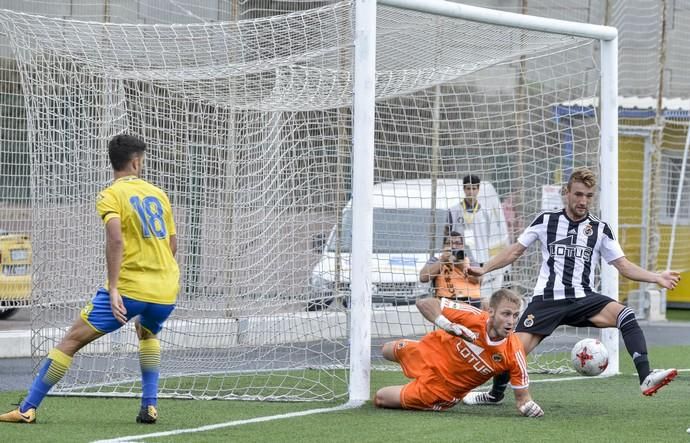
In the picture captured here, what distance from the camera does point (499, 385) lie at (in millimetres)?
8641

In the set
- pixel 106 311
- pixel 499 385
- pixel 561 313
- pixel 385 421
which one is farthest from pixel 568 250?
pixel 106 311

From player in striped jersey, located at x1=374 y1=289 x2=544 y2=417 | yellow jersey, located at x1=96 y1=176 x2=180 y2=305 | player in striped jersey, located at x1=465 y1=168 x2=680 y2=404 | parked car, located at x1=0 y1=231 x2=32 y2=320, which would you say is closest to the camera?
yellow jersey, located at x1=96 y1=176 x2=180 y2=305

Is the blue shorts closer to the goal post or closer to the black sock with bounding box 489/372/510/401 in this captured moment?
the goal post

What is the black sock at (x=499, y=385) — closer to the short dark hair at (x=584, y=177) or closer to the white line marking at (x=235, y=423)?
the white line marking at (x=235, y=423)

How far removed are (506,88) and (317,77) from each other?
3673 mm

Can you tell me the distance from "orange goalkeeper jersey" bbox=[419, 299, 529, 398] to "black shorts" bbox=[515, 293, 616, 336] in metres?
0.71

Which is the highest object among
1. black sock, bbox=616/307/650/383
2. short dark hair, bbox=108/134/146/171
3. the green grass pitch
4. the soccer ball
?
short dark hair, bbox=108/134/146/171

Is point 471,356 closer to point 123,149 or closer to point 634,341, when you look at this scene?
point 634,341

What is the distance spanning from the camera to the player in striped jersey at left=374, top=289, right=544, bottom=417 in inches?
309

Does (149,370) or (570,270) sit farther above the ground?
(570,270)

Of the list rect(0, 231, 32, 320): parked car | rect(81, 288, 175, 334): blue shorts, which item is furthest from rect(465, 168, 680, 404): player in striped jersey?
rect(0, 231, 32, 320): parked car

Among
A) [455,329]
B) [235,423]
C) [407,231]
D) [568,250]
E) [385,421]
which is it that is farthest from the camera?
[407,231]

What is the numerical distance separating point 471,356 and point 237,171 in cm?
293

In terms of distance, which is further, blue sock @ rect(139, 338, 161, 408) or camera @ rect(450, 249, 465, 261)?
camera @ rect(450, 249, 465, 261)
